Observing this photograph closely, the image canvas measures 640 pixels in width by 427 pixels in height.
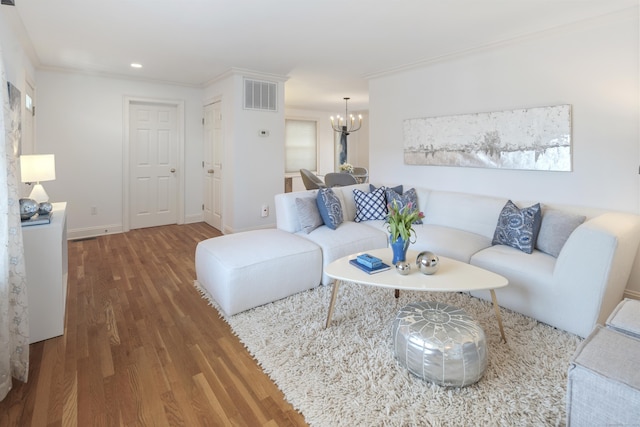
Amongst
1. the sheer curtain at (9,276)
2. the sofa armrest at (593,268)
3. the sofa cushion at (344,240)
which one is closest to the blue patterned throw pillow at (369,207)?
the sofa cushion at (344,240)

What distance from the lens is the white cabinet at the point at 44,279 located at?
2.17 metres

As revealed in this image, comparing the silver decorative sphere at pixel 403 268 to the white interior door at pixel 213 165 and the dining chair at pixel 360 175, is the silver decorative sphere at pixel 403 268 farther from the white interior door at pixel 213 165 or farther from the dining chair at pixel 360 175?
the dining chair at pixel 360 175

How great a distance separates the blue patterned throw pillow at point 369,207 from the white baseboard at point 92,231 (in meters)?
3.72

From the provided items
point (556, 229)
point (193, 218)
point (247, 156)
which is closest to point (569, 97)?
point (556, 229)

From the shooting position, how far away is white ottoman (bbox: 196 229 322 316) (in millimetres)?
2590

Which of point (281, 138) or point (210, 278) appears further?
point (281, 138)

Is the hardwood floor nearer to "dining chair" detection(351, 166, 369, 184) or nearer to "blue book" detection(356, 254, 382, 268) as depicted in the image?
"blue book" detection(356, 254, 382, 268)

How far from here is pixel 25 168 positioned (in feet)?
9.46

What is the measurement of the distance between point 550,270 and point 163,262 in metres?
3.65

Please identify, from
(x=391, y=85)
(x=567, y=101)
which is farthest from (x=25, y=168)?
(x=567, y=101)

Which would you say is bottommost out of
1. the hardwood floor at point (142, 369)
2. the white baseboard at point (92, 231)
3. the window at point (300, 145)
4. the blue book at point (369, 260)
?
the hardwood floor at point (142, 369)

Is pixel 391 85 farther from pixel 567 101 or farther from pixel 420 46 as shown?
pixel 567 101

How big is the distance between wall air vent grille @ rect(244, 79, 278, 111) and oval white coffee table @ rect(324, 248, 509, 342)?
3298 millimetres

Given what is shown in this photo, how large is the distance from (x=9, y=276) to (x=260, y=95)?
385 centimetres
